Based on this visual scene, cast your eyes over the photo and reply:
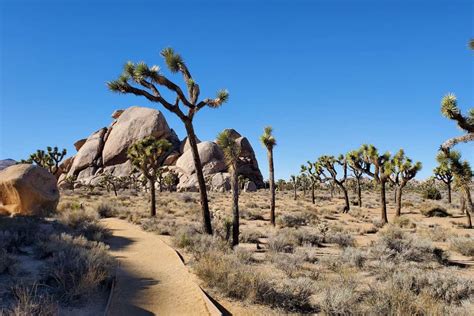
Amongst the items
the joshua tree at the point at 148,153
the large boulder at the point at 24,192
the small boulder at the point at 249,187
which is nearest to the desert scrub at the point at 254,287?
the large boulder at the point at 24,192

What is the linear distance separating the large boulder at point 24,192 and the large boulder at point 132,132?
5228cm

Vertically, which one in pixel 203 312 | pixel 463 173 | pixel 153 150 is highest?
pixel 153 150

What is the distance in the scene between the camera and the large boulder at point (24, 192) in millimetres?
15781

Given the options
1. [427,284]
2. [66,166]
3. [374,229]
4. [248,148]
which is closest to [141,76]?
[427,284]

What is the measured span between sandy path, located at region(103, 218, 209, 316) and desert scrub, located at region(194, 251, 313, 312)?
1.58ft

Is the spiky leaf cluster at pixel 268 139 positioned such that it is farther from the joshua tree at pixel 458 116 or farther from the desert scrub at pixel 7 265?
the desert scrub at pixel 7 265

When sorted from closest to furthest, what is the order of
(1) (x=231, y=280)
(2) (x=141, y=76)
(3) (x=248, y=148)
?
(1) (x=231, y=280)
(2) (x=141, y=76)
(3) (x=248, y=148)

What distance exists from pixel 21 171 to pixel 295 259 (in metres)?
13.3

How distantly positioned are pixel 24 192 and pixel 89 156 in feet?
199

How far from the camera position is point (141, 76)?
42.8ft

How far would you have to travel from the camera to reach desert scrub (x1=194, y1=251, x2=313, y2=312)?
678cm

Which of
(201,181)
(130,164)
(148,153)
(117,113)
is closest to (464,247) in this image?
(201,181)

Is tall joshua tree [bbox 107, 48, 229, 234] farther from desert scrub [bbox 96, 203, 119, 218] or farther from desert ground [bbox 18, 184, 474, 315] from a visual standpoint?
desert scrub [bbox 96, 203, 119, 218]

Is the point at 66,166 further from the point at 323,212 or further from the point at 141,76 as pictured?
the point at 141,76
